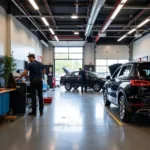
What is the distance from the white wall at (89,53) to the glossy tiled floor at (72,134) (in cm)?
1391

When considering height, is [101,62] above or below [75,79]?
above

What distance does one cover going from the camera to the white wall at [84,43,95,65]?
2006cm

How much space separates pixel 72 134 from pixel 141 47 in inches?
547

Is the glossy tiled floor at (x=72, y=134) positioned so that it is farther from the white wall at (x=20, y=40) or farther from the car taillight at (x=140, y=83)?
the white wall at (x=20, y=40)

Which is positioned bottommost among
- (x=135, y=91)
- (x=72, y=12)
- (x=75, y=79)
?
Answer: (x=135, y=91)

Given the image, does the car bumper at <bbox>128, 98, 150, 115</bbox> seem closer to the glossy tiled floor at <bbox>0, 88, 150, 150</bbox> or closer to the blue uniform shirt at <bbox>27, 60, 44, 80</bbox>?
the glossy tiled floor at <bbox>0, 88, 150, 150</bbox>

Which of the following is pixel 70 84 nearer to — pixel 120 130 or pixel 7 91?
pixel 7 91

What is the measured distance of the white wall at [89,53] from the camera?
65.8 ft

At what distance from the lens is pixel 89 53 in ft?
66.0

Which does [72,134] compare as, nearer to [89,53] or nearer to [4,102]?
[4,102]

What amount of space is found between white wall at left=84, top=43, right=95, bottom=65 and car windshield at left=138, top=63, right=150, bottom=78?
14.6 m

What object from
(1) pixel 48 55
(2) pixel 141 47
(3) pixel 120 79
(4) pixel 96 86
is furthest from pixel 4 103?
(1) pixel 48 55

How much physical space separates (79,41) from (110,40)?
11.8 ft

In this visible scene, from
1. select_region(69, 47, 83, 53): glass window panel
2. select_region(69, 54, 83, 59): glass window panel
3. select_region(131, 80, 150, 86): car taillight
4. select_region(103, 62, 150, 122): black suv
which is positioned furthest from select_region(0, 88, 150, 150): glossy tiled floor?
select_region(69, 47, 83, 53): glass window panel
